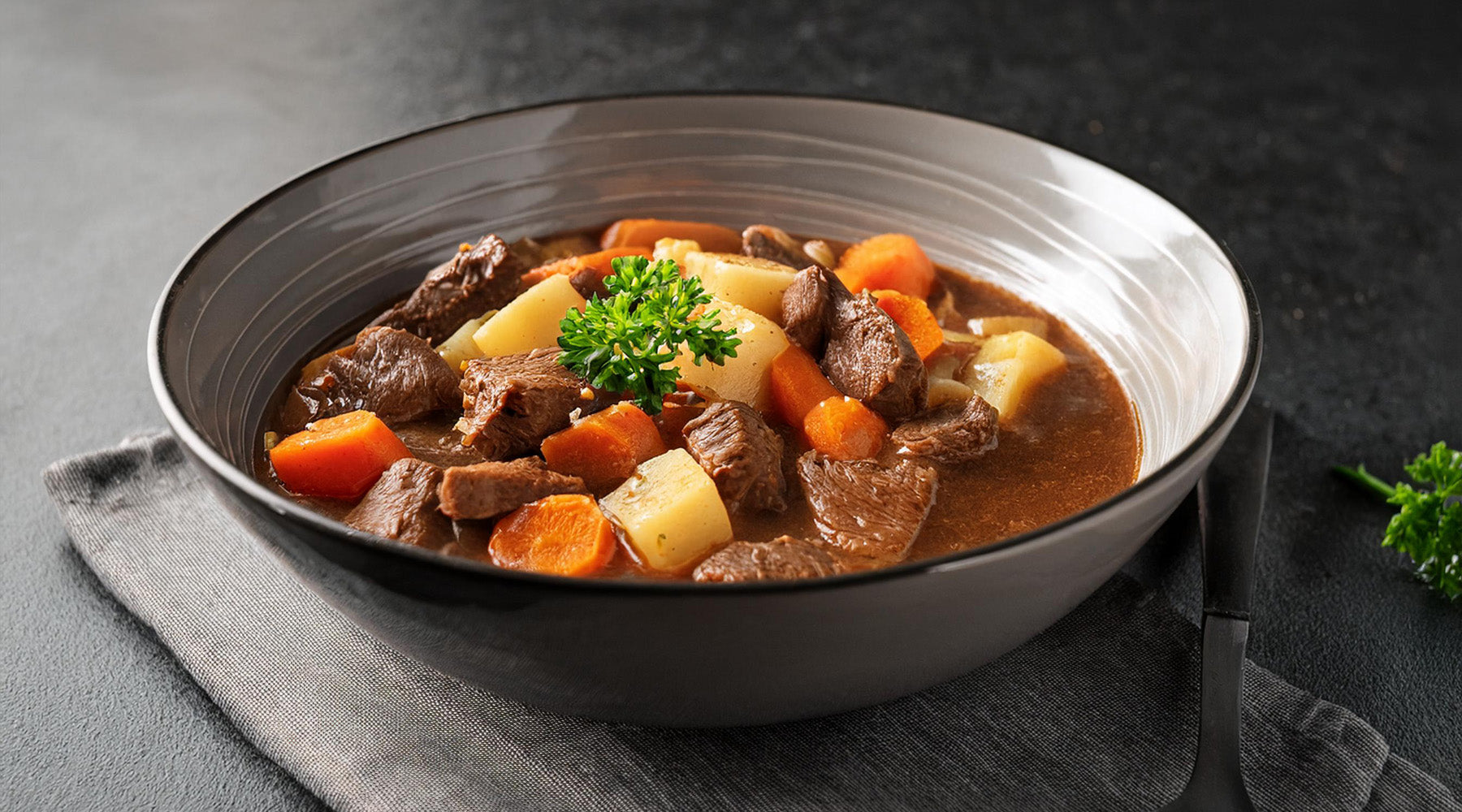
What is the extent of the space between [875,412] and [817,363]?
0.23 metres

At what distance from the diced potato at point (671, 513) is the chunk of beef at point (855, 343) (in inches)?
20.0

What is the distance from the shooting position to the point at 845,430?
2.88 metres

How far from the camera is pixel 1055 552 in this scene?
2.09m

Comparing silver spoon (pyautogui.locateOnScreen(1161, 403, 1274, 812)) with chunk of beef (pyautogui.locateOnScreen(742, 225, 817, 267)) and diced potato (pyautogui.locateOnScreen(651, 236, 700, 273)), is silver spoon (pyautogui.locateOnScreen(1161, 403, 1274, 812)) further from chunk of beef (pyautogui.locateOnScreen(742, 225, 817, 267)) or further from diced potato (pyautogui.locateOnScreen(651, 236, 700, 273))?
diced potato (pyautogui.locateOnScreen(651, 236, 700, 273))

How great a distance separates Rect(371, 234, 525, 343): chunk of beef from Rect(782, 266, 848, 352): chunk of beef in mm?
756

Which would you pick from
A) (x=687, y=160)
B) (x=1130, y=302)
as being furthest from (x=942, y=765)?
(x=687, y=160)

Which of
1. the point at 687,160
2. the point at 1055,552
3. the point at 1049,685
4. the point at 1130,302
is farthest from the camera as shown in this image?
the point at 687,160

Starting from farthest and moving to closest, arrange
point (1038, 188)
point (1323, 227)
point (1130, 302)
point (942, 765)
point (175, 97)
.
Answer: point (175, 97)
point (1323, 227)
point (1038, 188)
point (1130, 302)
point (942, 765)

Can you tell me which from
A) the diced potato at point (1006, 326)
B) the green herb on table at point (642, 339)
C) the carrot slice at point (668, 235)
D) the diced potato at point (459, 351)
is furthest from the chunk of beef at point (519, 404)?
the diced potato at point (1006, 326)

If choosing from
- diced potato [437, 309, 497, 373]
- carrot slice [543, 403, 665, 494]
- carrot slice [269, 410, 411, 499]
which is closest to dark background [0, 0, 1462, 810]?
carrot slice [269, 410, 411, 499]

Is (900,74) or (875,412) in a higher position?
(875,412)

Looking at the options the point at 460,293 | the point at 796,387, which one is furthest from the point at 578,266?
the point at 796,387

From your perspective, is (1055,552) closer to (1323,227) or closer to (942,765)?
(942,765)

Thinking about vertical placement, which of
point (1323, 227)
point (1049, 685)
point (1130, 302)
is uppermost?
point (1130, 302)
